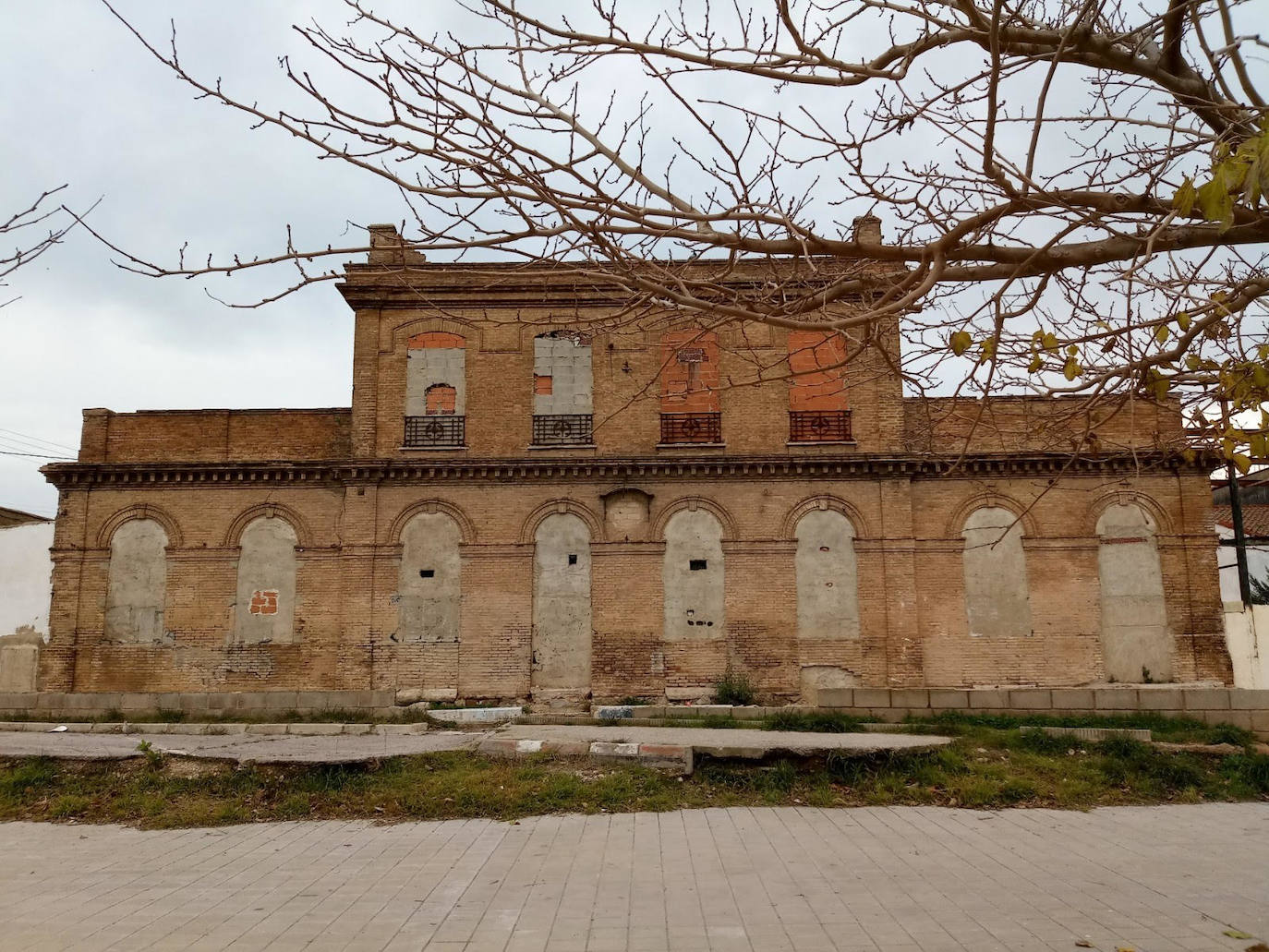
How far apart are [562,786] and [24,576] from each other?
71.6 feet

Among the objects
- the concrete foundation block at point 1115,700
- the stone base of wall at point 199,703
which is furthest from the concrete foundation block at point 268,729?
the concrete foundation block at point 1115,700

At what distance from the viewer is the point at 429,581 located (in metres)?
18.6

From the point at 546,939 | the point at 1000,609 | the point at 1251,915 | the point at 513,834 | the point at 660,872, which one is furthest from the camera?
the point at 1000,609

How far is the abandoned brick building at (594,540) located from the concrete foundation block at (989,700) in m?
4.22

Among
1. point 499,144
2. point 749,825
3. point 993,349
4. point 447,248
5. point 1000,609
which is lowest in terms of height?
point 749,825

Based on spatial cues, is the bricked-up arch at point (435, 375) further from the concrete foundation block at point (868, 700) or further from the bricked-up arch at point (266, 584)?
the concrete foundation block at point (868, 700)

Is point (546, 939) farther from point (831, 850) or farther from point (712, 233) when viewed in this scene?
point (712, 233)

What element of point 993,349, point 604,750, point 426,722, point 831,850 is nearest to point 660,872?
point 831,850

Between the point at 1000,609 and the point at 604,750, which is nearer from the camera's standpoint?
the point at 604,750

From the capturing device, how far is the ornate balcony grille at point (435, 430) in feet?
62.7

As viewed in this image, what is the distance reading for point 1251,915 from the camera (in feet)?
18.4

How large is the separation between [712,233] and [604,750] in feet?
22.2

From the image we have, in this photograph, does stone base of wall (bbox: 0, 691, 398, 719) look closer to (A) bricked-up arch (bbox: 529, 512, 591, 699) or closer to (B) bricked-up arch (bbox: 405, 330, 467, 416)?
(A) bricked-up arch (bbox: 529, 512, 591, 699)

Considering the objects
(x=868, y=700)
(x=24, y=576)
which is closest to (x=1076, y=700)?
(x=868, y=700)
